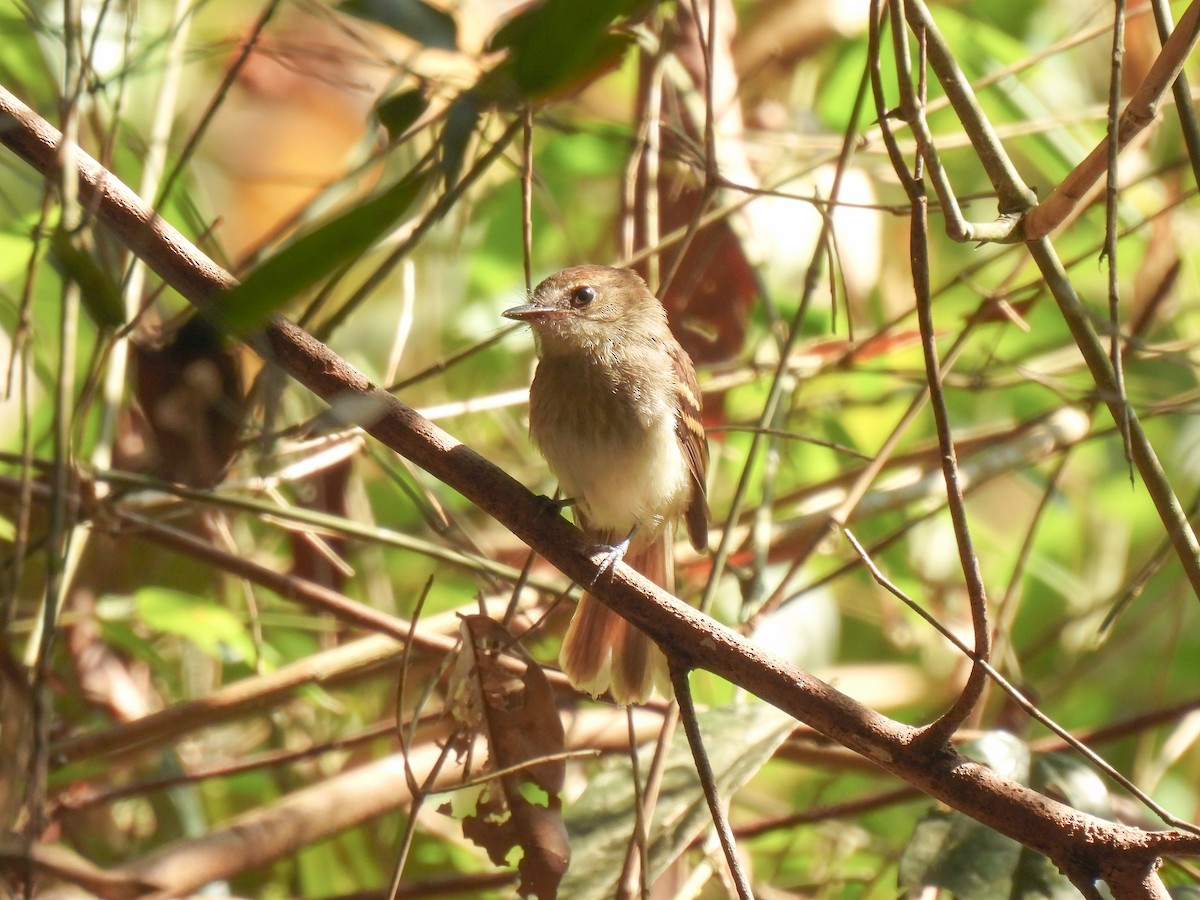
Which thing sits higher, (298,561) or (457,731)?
(298,561)

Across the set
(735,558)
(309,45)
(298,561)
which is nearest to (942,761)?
(735,558)

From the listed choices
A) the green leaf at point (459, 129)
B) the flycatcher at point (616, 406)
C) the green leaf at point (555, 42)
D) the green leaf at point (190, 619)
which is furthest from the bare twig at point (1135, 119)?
the green leaf at point (190, 619)

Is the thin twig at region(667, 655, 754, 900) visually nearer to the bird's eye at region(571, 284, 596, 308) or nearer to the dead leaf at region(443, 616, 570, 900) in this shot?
the dead leaf at region(443, 616, 570, 900)

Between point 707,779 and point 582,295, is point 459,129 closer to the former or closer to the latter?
point 707,779

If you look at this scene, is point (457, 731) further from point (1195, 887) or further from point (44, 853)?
point (1195, 887)

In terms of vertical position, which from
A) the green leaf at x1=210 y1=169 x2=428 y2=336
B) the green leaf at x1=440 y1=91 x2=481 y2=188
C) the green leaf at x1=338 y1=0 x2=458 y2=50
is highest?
the green leaf at x1=338 y1=0 x2=458 y2=50

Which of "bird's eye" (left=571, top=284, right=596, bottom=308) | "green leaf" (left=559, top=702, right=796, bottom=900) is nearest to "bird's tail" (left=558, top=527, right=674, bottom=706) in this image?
"green leaf" (left=559, top=702, right=796, bottom=900)
